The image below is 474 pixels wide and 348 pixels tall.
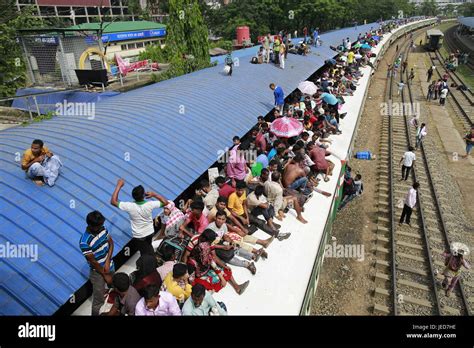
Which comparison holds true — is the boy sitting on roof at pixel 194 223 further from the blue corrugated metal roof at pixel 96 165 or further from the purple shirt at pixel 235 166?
the purple shirt at pixel 235 166

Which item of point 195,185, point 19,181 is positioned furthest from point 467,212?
point 19,181

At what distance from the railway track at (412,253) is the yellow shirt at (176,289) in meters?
6.15

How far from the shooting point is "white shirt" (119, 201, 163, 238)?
243 inches

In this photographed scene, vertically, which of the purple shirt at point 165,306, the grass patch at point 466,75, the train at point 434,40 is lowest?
the grass patch at point 466,75

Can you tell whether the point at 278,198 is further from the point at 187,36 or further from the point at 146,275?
the point at 187,36

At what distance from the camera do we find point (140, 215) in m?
6.26

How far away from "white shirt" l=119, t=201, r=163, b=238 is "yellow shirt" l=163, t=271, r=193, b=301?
40.9 inches

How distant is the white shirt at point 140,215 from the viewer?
243 inches

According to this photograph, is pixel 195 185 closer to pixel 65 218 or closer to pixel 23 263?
pixel 65 218

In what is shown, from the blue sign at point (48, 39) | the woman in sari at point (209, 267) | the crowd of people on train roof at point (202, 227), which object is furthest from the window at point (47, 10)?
the woman in sari at point (209, 267)

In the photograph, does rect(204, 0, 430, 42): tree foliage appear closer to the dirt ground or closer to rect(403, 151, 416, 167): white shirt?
the dirt ground

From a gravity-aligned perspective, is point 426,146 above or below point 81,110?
below

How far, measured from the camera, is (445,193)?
48.3 ft
